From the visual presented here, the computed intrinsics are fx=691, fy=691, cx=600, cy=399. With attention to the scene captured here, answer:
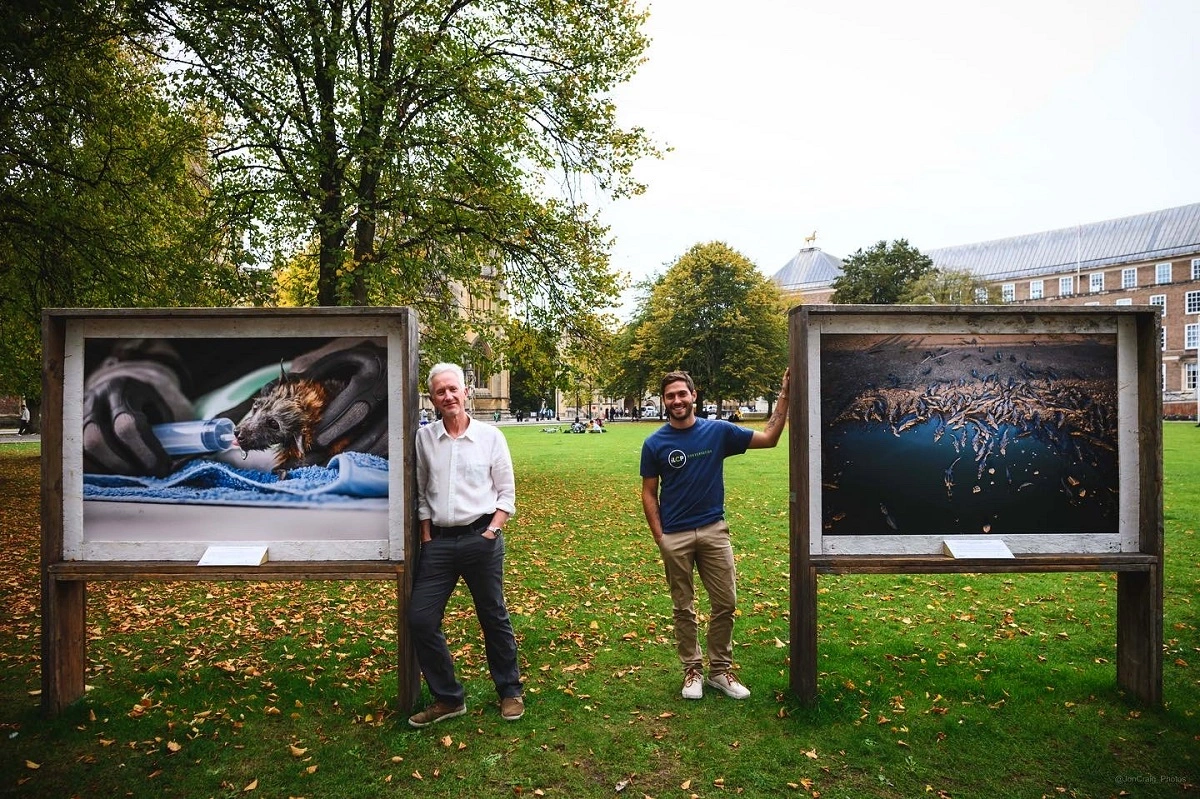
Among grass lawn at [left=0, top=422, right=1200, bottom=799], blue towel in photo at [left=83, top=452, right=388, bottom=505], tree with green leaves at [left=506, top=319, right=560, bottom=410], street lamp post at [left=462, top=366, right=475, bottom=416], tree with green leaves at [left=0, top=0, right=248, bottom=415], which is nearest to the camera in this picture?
grass lawn at [left=0, top=422, right=1200, bottom=799]

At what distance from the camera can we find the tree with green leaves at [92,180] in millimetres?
11422

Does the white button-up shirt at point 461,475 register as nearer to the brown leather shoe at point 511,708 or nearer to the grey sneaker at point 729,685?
the brown leather shoe at point 511,708

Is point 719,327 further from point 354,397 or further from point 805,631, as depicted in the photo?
point 354,397

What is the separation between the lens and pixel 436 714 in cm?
462

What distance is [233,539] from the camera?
15.6 feet

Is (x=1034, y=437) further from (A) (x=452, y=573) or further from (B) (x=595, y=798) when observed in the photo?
(A) (x=452, y=573)

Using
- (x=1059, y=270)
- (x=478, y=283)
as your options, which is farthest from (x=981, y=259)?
(x=478, y=283)

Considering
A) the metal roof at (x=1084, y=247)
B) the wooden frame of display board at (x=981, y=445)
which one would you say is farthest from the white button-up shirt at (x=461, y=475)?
the metal roof at (x=1084, y=247)

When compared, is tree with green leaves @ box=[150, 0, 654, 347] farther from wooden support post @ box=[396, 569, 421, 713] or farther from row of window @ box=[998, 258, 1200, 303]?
row of window @ box=[998, 258, 1200, 303]

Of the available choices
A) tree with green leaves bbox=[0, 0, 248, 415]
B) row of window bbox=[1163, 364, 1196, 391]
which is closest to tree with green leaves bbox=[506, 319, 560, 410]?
tree with green leaves bbox=[0, 0, 248, 415]

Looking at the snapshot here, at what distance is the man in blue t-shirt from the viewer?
4.86 m

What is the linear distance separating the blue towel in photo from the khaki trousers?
2.09m

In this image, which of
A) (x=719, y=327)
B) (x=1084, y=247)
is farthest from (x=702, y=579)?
(x=1084, y=247)

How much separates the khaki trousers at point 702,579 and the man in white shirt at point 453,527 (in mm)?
1207
